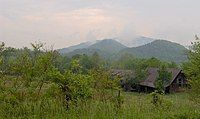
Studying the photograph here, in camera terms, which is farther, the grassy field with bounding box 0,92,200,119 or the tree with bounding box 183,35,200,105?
the tree with bounding box 183,35,200,105

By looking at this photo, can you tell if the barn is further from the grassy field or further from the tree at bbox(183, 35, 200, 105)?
the grassy field

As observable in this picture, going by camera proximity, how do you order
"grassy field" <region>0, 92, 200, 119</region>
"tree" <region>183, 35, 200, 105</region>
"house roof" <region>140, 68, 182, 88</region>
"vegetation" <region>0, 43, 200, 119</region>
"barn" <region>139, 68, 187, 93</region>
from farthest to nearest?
"house roof" <region>140, 68, 182, 88</region> → "barn" <region>139, 68, 187, 93</region> → "tree" <region>183, 35, 200, 105</region> → "vegetation" <region>0, 43, 200, 119</region> → "grassy field" <region>0, 92, 200, 119</region>

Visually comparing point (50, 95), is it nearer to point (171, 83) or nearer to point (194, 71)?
point (194, 71)

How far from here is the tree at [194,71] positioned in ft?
64.1

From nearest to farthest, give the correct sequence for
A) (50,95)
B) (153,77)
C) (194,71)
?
(50,95) < (194,71) < (153,77)

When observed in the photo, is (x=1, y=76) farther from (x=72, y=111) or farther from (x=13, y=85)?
(x=72, y=111)

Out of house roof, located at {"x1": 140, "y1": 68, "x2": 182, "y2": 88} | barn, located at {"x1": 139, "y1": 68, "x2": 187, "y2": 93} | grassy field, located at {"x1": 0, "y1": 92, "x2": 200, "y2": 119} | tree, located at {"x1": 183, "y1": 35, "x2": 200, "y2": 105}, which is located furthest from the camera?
house roof, located at {"x1": 140, "y1": 68, "x2": 182, "y2": 88}

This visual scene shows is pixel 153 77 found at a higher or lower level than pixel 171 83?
higher

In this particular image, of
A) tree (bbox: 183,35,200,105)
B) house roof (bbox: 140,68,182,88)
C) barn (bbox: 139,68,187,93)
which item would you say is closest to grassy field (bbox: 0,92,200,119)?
tree (bbox: 183,35,200,105)

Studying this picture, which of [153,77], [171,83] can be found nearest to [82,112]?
[171,83]

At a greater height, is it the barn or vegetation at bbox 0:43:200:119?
vegetation at bbox 0:43:200:119

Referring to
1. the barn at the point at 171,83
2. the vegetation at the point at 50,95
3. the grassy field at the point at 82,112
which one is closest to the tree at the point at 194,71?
the vegetation at the point at 50,95

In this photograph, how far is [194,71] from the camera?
21.7 m

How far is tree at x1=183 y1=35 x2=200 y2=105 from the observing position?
64.1 ft
